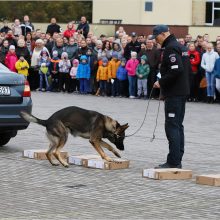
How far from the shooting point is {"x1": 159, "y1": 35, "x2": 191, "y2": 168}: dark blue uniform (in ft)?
39.1

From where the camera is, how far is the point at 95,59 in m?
28.2

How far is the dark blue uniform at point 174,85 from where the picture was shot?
39.1 ft

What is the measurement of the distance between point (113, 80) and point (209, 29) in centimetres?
1631

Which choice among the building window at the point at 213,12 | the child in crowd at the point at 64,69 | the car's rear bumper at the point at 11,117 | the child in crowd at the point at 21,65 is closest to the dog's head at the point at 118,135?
the car's rear bumper at the point at 11,117

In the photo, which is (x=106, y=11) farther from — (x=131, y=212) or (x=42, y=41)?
(x=131, y=212)

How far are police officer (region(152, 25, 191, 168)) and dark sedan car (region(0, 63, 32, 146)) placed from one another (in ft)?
9.07

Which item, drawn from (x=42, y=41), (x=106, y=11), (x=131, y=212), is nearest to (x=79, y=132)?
(x=131, y=212)

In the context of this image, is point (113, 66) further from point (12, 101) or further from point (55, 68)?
point (12, 101)

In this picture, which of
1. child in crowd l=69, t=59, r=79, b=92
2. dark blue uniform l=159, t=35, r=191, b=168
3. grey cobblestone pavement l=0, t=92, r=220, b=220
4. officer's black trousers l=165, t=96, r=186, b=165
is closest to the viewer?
grey cobblestone pavement l=0, t=92, r=220, b=220

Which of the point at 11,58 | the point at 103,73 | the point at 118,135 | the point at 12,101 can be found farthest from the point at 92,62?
the point at 118,135

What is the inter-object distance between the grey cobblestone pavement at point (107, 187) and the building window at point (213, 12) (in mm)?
31490

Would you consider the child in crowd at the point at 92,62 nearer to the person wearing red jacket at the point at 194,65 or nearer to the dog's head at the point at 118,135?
the person wearing red jacket at the point at 194,65

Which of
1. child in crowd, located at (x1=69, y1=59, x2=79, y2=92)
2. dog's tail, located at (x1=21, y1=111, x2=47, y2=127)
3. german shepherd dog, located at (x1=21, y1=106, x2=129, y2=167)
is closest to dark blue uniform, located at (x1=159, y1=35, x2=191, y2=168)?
german shepherd dog, located at (x1=21, y1=106, x2=129, y2=167)

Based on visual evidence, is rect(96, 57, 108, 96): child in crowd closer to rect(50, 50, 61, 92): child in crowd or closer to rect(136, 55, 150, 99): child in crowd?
rect(136, 55, 150, 99): child in crowd
